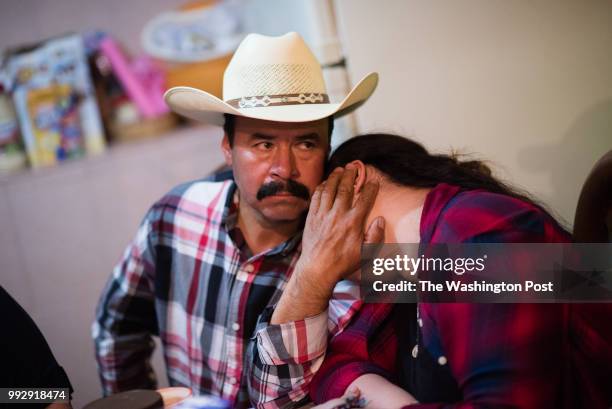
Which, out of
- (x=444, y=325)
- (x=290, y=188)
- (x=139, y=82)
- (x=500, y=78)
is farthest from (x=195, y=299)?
(x=139, y=82)

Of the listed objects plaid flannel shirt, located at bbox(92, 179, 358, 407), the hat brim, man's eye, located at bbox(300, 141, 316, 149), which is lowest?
plaid flannel shirt, located at bbox(92, 179, 358, 407)

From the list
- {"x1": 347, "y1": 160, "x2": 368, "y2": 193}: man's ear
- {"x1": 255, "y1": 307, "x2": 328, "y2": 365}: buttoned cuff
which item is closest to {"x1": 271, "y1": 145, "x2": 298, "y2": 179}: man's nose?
{"x1": 347, "y1": 160, "x2": 368, "y2": 193}: man's ear

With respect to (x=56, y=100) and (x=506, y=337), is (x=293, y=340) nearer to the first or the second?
(x=506, y=337)

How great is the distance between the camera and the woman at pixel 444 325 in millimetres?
816

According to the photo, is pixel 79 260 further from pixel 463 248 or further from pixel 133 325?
pixel 463 248

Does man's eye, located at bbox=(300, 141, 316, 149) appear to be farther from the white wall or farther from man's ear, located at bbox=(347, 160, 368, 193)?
the white wall

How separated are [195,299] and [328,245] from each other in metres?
0.51

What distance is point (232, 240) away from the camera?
1.36 m

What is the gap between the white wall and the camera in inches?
58.6

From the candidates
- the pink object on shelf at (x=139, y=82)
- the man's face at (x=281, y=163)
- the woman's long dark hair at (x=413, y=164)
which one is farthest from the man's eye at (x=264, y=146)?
the pink object on shelf at (x=139, y=82)

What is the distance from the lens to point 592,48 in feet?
4.86

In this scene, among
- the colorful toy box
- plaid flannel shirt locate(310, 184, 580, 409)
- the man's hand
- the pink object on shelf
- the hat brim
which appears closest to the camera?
plaid flannel shirt locate(310, 184, 580, 409)

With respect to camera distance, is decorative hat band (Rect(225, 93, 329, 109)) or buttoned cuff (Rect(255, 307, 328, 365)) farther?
Answer: decorative hat band (Rect(225, 93, 329, 109))

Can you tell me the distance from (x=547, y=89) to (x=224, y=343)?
3.36 feet
